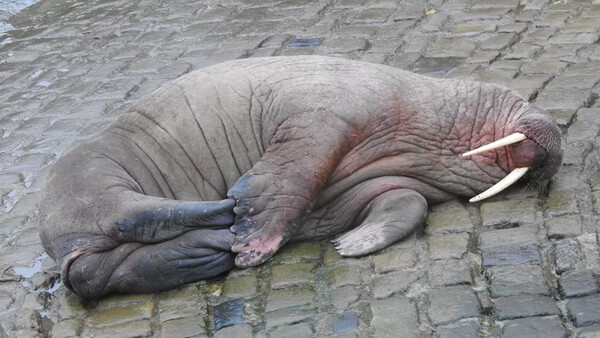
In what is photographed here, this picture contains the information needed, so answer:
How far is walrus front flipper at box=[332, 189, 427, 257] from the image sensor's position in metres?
5.08

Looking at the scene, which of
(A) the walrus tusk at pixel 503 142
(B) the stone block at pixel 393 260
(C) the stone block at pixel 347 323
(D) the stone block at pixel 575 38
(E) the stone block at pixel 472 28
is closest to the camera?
(C) the stone block at pixel 347 323

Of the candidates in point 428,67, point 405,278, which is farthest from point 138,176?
point 428,67

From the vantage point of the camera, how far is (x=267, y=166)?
5.21 m

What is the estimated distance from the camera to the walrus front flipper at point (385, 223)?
200 inches

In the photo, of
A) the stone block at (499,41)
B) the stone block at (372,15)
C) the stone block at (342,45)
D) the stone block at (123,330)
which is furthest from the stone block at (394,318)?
the stone block at (372,15)

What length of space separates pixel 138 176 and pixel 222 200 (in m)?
0.51

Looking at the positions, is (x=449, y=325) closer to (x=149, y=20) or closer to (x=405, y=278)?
(x=405, y=278)

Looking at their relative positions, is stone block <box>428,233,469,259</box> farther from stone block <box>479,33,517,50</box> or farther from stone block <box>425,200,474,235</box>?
stone block <box>479,33,517,50</box>

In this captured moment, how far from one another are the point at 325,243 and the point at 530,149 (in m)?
1.13

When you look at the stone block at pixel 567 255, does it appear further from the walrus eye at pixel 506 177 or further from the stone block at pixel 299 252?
the stone block at pixel 299 252

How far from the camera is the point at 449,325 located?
4422 millimetres

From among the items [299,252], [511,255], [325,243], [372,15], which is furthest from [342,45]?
[511,255]

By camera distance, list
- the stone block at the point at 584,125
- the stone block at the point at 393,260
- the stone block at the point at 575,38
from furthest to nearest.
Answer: the stone block at the point at 575,38, the stone block at the point at 584,125, the stone block at the point at 393,260

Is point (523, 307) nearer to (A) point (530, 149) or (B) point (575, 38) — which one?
(A) point (530, 149)
